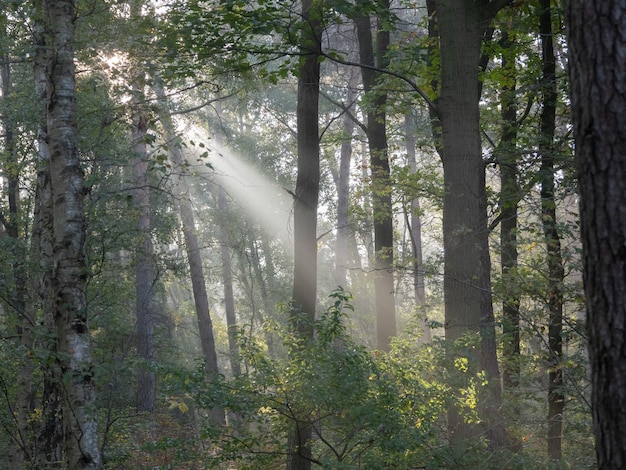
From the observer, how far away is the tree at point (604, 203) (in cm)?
282

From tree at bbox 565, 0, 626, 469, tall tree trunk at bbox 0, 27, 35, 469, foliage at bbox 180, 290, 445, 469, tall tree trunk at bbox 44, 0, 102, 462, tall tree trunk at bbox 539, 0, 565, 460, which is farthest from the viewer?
tall tree trunk at bbox 0, 27, 35, 469

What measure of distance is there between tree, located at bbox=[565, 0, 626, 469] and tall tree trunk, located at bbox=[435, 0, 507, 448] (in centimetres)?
499

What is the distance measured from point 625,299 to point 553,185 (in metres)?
7.08

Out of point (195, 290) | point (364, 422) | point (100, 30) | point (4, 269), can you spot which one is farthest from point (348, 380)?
point (195, 290)

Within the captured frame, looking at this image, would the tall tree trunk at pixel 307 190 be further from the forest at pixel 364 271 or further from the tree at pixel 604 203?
the tree at pixel 604 203

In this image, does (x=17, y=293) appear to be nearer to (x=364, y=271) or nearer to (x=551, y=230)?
(x=364, y=271)

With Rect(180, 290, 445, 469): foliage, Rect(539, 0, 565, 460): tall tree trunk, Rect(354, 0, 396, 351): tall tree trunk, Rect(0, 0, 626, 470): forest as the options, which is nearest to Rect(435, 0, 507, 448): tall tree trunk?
Rect(0, 0, 626, 470): forest

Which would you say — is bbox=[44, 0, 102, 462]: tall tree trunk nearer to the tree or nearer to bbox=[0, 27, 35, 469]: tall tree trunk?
bbox=[0, 27, 35, 469]: tall tree trunk

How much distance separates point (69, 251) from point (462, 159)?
4.40 metres

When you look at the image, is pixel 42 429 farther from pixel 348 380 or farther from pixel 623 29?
pixel 623 29

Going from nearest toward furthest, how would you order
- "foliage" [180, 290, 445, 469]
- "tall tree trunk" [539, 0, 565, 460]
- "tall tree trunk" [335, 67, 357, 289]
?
1. "foliage" [180, 290, 445, 469]
2. "tall tree trunk" [539, 0, 565, 460]
3. "tall tree trunk" [335, 67, 357, 289]

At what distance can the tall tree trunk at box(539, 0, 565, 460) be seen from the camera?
8.67 metres

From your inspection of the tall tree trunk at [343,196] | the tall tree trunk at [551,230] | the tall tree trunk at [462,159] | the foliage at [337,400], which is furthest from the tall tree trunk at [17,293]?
the tall tree trunk at [343,196]

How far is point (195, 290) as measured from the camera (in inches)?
952
